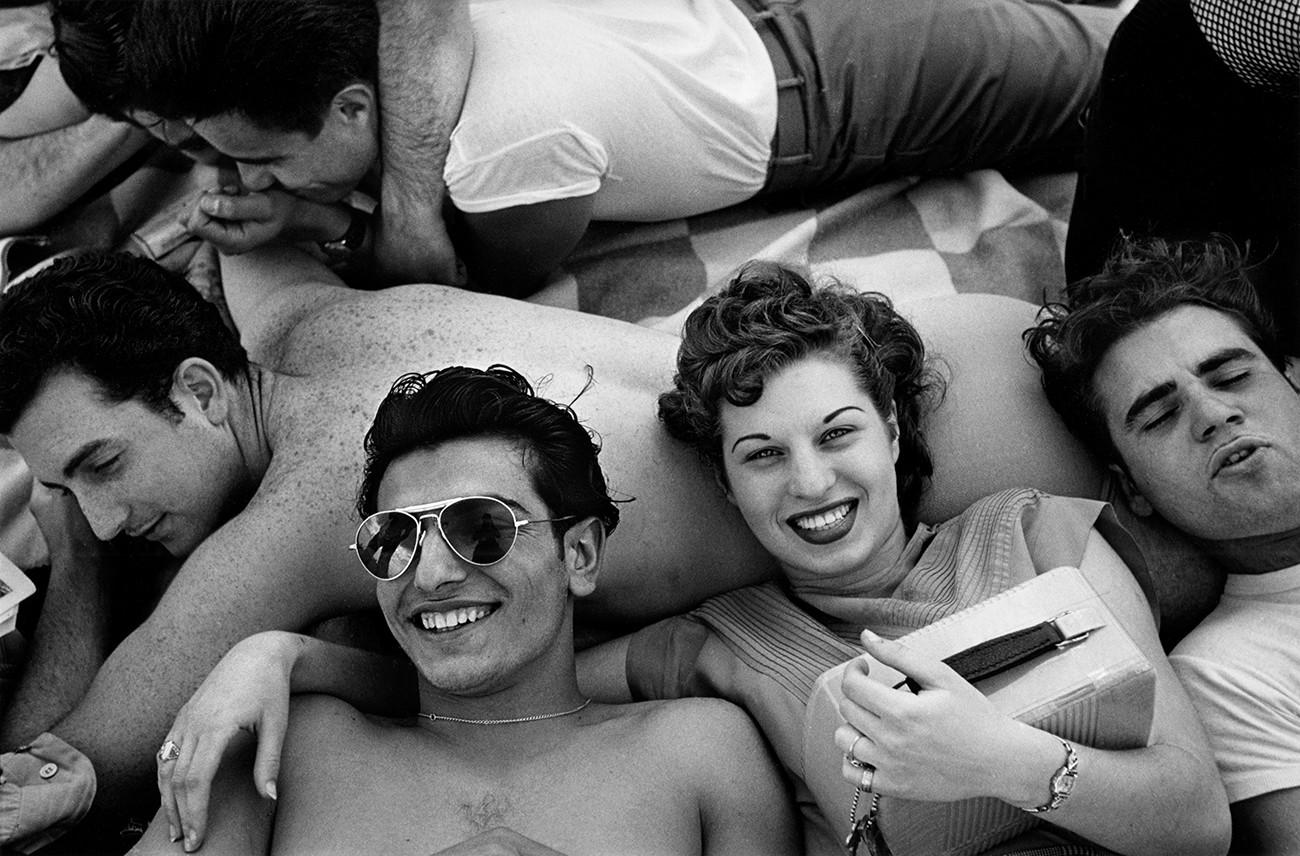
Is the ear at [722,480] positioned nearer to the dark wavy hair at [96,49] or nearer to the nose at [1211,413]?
the nose at [1211,413]

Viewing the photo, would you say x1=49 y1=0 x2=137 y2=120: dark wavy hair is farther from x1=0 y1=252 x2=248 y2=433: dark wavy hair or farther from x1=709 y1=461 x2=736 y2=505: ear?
x1=709 y1=461 x2=736 y2=505: ear

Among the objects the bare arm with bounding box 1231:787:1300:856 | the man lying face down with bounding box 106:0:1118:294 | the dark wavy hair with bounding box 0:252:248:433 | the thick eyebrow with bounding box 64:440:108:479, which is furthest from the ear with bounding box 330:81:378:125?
the bare arm with bounding box 1231:787:1300:856

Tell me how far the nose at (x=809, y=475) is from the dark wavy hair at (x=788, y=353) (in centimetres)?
14

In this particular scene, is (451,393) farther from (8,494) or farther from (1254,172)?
(1254,172)

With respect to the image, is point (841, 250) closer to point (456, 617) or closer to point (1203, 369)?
point (1203, 369)

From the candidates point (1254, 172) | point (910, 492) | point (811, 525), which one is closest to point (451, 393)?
point (811, 525)

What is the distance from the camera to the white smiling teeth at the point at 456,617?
202 centimetres

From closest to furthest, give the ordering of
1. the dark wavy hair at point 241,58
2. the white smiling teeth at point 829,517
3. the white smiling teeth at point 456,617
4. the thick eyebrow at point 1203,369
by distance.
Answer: the white smiling teeth at point 456,617 < the white smiling teeth at point 829,517 < the thick eyebrow at point 1203,369 < the dark wavy hair at point 241,58

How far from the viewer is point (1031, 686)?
172 centimetres

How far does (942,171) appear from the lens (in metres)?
2.99

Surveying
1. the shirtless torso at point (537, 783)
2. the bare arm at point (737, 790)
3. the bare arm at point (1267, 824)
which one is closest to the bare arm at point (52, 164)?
the shirtless torso at point (537, 783)

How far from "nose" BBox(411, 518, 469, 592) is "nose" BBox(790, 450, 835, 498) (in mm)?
526

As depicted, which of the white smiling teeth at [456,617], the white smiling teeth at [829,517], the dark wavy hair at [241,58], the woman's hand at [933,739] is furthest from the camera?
the dark wavy hair at [241,58]

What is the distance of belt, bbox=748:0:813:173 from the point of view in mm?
2756
